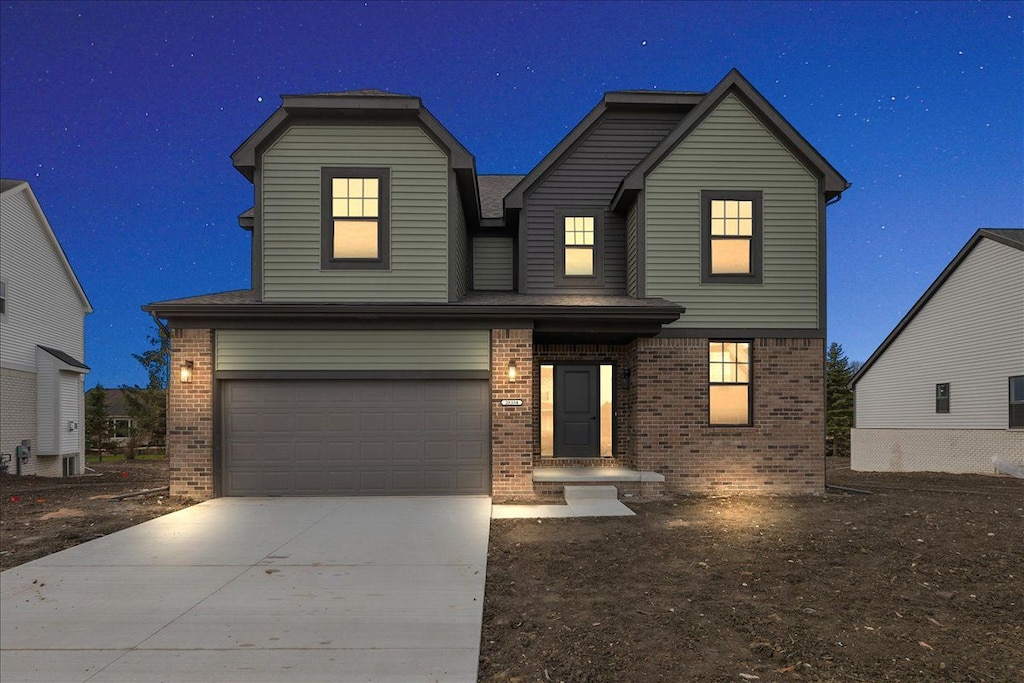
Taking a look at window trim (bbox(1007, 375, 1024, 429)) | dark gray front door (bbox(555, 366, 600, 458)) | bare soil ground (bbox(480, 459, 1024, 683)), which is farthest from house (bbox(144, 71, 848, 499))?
window trim (bbox(1007, 375, 1024, 429))

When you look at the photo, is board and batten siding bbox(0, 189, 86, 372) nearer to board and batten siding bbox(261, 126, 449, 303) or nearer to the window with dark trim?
board and batten siding bbox(261, 126, 449, 303)

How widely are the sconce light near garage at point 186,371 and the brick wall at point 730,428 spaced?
27.0ft

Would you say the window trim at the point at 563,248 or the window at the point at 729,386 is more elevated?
the window trim at the point at 563,248

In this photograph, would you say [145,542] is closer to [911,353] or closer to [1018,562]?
[1018,562]

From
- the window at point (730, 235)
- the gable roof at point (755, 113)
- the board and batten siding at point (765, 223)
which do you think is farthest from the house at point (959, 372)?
the window at point (730, 235)

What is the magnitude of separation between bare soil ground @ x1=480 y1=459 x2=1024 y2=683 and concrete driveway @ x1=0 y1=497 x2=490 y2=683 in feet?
1.59

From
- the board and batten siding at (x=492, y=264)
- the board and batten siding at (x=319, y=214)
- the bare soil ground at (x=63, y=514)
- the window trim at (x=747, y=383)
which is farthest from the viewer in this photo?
the board and batten siding at (x=492, y=264)

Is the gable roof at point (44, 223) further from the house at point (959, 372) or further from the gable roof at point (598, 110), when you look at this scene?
the house at point (959, 372)

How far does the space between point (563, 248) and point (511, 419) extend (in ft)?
13.5

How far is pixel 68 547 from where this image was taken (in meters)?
7.88

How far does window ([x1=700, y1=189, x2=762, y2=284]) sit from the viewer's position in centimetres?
1224

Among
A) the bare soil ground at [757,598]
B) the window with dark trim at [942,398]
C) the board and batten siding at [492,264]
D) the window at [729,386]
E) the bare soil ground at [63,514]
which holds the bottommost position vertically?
the bare soil ground at [63,514]

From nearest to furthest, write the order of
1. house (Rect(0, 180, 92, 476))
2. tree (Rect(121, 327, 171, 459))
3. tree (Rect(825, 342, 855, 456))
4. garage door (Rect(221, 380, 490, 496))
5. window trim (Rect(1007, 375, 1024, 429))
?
garage door (Rect(221, 380, 490, 496))
window trim (Rect(1007, 375, 1024, 429))
house (Rect(0, 180, 92, 476))
tree (Rect(121, 327, 171, 459))
tree (Rect(825, 342, 855, 456))

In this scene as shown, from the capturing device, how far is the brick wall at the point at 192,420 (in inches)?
442
